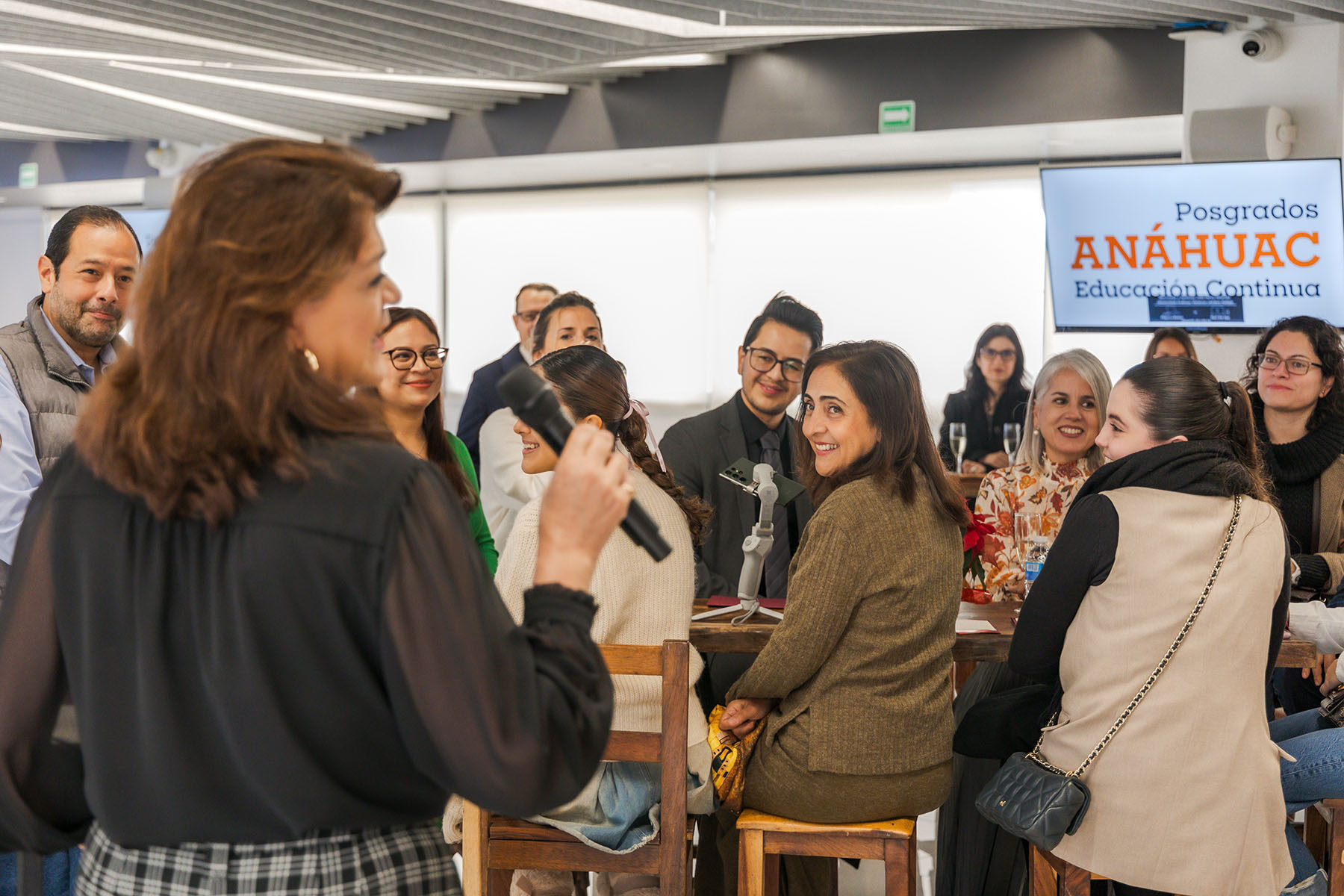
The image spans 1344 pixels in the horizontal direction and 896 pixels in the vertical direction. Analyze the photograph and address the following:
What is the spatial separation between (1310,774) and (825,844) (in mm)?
1089

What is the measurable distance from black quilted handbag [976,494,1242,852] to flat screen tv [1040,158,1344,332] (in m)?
3.50

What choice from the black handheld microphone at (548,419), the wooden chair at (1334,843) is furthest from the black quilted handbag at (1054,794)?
the black handheld microphone at (548,419)

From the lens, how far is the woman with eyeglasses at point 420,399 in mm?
3197

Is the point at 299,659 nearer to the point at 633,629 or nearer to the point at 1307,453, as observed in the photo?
the point at 633,629

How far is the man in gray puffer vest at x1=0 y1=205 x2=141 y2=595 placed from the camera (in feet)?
8.36

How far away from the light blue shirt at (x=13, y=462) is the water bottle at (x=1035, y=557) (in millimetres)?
2253

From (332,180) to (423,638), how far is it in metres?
0.42

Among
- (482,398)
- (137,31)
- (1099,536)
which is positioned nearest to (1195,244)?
(482,398)

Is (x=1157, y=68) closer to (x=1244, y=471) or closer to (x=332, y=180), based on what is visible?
(x=1244, y=471)

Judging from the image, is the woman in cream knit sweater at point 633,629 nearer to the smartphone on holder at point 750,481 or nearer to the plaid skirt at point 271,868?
the smartphone on holder at point 750,481

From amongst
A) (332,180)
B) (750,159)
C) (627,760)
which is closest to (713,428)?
(627,760)

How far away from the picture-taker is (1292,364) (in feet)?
12.3

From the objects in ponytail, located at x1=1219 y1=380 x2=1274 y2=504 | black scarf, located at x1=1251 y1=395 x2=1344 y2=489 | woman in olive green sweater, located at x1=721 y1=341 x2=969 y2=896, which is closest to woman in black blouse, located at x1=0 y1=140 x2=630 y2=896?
woman in olive green sweater, located at x1=721 y1=341 x2=969 y2=896

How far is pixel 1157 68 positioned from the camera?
21.5 ft
